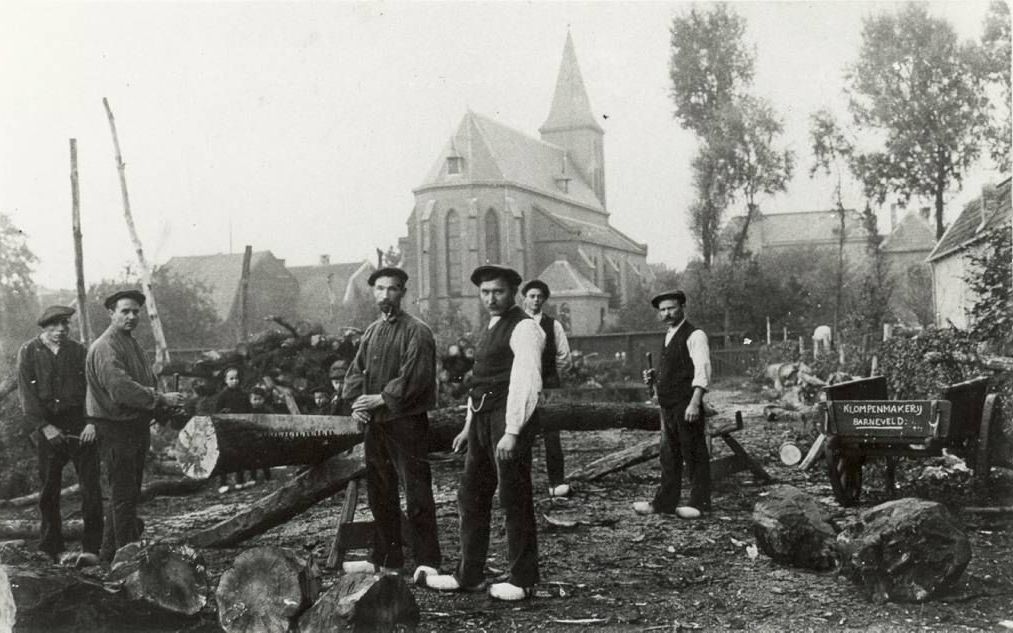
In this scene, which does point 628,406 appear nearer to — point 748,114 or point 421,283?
point 748,114

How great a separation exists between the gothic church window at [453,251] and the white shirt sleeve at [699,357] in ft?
139

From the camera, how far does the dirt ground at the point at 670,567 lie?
4.54 m

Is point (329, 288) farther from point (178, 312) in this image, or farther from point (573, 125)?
point (178, 312)

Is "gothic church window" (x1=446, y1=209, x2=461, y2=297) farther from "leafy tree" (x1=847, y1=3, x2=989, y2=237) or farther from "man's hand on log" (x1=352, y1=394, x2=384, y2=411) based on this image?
"man's hand on log" (x1=352, y1=394, x2=384, y2=411)

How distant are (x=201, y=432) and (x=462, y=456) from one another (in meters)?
5.40

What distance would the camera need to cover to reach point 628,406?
31.0 feet

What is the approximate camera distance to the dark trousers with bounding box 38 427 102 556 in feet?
21.1

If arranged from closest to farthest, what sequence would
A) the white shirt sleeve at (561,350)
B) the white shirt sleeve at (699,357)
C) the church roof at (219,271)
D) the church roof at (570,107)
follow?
the white shirt sleeve at (699,357) < the white shirt sleeve at (561,350) < the church roof at (219,271) < the church roof at (570,107)

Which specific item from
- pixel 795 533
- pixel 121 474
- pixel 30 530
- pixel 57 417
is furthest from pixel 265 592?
pixel 30 530

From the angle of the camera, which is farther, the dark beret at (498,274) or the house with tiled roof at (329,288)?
the house with tiled roof at (329,288)

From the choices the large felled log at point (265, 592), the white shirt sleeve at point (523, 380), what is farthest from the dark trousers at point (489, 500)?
the large felled log at point (265, 592)

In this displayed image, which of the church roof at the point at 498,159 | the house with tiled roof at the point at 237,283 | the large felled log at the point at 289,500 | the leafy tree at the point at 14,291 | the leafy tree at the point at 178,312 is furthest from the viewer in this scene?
the church roof at the point at 498,159

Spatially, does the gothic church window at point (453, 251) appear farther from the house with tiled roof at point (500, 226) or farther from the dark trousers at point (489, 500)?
the dark trousers at point (489, 500)

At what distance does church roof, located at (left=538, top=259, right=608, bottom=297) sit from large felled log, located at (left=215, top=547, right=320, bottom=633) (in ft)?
144
